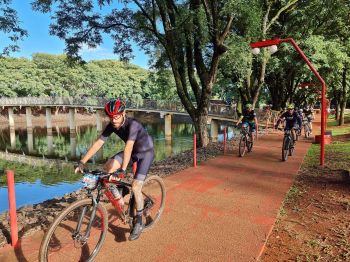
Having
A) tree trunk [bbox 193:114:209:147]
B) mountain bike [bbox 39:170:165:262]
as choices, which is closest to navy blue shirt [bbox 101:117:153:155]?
mountain bike [bbox 39:170:165:262]

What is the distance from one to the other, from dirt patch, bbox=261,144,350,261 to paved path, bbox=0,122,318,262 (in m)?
0.22

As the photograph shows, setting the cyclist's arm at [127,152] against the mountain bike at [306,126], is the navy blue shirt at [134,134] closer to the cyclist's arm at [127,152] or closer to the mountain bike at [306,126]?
the cyclist's arm at [127,152]

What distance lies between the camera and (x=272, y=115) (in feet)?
94.0

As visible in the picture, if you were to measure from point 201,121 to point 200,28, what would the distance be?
4211mm

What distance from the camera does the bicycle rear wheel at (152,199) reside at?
17.0 feet

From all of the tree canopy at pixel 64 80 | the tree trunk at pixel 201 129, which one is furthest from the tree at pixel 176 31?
the tree canopy at pixel 64 80

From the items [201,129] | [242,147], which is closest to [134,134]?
[242,147]

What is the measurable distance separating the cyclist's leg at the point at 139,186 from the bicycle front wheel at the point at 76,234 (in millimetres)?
535

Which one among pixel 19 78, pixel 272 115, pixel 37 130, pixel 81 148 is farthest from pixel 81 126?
pixel 272 115

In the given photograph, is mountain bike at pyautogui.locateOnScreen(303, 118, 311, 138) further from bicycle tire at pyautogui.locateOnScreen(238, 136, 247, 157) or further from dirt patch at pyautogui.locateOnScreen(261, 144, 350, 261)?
dirt patch at pyautogui.locateOnScreen(261, 144, 350, 261)

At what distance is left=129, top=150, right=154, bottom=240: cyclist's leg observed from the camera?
15.2 ft

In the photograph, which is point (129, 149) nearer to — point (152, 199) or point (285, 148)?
point (152, 199)

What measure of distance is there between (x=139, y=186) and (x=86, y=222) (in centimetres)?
97

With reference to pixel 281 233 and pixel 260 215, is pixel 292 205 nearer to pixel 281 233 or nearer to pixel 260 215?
pixel 260 215
